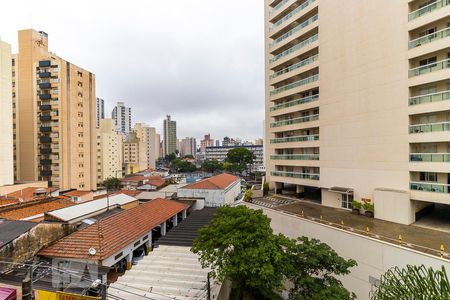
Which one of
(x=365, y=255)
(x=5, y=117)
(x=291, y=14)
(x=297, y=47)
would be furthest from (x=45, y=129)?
(x=365, y=255)

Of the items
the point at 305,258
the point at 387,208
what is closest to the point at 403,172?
the point at 387,208

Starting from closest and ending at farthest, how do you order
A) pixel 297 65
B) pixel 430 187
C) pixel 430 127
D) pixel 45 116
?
pixel 430 187, pixel 430 127, pixel 297 65, pixel 45 116

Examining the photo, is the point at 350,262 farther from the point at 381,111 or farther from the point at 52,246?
the point at 52,246

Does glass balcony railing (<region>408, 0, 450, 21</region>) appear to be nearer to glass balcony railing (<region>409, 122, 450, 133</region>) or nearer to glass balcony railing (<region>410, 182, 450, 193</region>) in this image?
glass balcony railing (<region>409, 122, 450, 133</region>)

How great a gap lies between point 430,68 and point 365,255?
1463cm

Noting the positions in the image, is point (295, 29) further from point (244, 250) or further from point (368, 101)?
point (244, 250)

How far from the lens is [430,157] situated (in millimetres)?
17156

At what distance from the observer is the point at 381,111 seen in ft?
65.2

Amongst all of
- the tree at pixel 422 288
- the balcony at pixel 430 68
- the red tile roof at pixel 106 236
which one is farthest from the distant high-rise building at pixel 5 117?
the balcony at pixel 430 68

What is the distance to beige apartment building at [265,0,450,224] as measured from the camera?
17375 millimetres

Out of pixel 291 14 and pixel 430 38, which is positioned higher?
pixel 291 14

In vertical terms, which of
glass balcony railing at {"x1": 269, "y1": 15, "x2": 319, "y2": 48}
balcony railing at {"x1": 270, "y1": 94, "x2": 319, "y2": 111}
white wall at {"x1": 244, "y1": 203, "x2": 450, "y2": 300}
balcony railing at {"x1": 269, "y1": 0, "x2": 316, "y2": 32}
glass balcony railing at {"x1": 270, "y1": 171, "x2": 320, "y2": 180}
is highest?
balcony railing at {"x1": 269, "y1": 0, "x2": 316, "y2": 32}

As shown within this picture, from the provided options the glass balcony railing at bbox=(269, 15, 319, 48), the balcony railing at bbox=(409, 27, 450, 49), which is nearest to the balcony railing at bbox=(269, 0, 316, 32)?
the glass balcony railing at bbox=(269, 15, 319, 48)

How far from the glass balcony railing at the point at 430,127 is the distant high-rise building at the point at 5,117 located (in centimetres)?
5423
